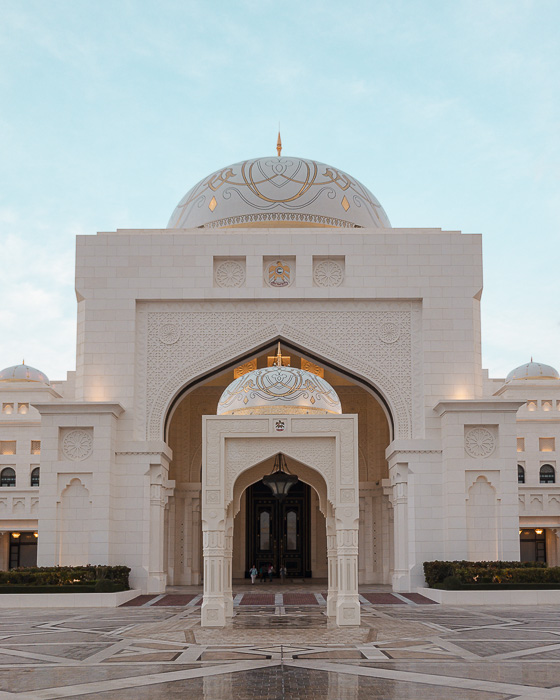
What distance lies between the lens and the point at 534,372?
998 inches

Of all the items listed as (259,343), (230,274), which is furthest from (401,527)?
(230,274)

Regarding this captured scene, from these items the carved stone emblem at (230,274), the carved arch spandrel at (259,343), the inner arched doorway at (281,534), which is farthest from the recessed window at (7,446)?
the carved stone emblem at (230,274)

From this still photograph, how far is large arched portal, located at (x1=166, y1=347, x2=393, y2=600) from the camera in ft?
63.5

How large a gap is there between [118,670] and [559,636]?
4.85 m

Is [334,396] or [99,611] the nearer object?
[334,396]

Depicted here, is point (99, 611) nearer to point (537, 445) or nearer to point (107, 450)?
point (107, 450)

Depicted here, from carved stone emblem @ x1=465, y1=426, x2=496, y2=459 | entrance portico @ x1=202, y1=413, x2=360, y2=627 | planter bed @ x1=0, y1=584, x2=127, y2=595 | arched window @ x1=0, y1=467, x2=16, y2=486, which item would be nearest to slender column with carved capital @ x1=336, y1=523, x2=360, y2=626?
entrance portico @ x1=202, y1=413, x2=360, y2=627

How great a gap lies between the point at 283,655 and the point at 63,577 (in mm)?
7291

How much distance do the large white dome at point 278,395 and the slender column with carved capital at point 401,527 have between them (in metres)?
5.09

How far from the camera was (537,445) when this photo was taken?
23859mm

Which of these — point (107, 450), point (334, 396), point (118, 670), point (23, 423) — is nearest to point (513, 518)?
point (334, 396)

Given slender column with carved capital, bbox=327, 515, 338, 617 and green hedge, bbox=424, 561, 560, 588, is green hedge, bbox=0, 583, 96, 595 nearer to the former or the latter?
slender column with carved capital, bbox=327, 515, 338, 617

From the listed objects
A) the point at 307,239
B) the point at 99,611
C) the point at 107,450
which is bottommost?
the point at 99,611

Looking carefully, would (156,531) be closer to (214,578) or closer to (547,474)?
(214,578)
